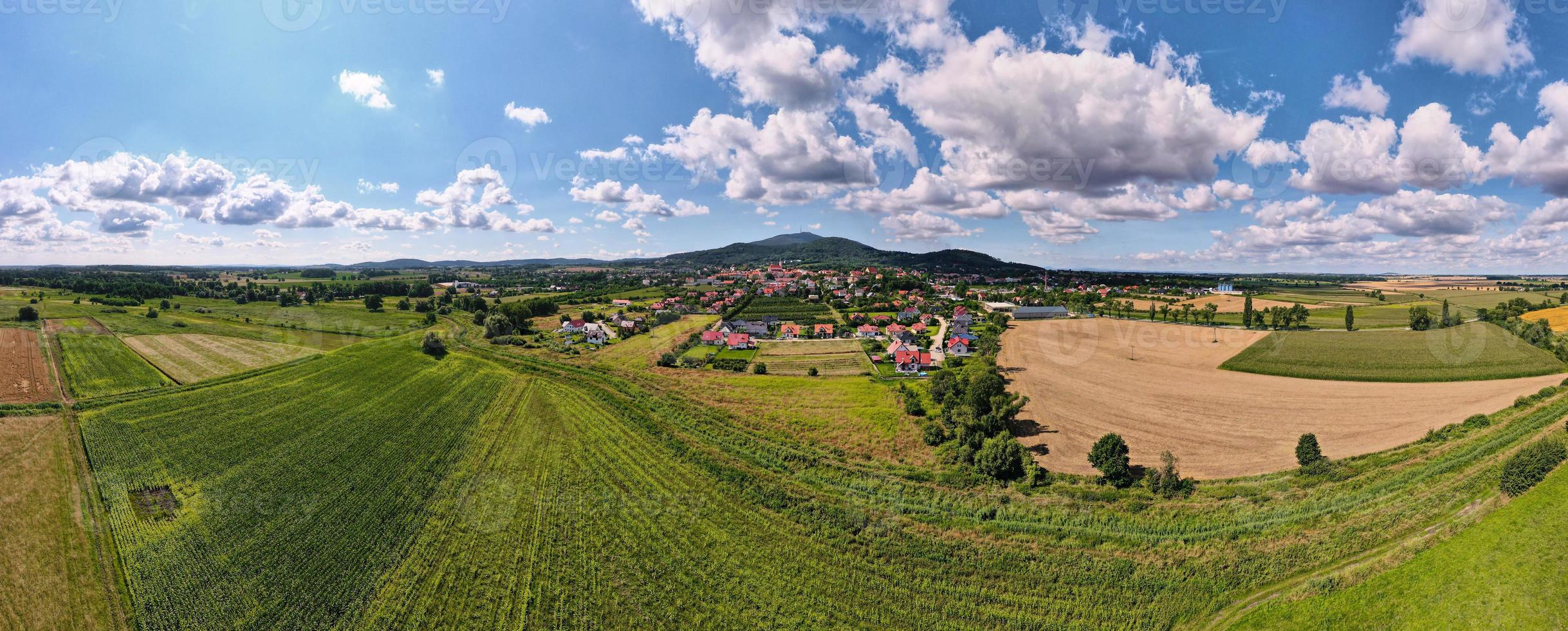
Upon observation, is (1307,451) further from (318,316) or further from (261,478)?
(318,316)

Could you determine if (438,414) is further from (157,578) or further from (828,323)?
(828,323)

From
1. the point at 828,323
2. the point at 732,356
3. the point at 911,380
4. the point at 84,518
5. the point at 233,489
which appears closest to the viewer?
the point at 84,518

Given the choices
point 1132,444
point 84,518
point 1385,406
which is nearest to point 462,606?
point 84,518

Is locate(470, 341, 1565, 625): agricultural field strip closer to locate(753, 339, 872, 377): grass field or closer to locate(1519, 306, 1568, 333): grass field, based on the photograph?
locate(753, 339, 872, 377): grass field

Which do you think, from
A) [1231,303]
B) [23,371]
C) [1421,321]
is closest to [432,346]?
[23,371]

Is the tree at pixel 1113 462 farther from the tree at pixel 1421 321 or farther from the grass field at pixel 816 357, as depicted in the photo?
the tree at pixel 1421 321

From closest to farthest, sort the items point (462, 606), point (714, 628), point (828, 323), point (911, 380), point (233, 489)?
point (714, 628) → point (462, 606) → point (233, 489) → point (911, 380) → point (828, 323)

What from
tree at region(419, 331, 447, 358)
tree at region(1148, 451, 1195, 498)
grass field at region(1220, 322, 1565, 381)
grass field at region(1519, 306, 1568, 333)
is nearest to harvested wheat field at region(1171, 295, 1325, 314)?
grass field at region(1519, 306, 1568, 333)
